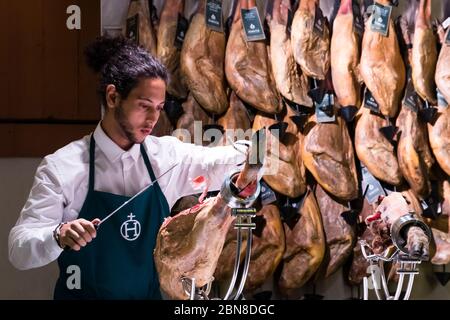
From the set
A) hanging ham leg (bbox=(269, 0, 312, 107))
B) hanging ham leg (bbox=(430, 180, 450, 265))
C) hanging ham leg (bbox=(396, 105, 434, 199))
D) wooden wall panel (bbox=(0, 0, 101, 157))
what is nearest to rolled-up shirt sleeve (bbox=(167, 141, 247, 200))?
wooden wall panel (bbox=(0, 0, 101, 157))

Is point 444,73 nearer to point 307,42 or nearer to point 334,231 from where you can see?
point 307,42

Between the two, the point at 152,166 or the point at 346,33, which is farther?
the point at 346,33

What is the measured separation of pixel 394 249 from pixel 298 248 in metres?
0.39

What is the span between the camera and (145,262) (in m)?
1.76

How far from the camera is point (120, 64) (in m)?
1.70

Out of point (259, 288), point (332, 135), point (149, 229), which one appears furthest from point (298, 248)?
point (149, 229)

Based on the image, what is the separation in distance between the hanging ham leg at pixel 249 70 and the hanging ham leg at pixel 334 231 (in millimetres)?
275

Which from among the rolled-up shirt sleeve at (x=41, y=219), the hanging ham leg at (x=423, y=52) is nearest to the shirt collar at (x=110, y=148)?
the rolled-up shirt sleeve at (x=41, y=219)

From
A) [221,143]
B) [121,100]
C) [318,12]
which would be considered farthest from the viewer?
[318,12]

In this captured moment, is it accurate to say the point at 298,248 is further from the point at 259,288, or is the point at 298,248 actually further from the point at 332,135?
the point at 332,135

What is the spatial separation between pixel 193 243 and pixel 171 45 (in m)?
0.53

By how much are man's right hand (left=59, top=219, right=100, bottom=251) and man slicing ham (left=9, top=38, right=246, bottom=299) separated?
54 mm

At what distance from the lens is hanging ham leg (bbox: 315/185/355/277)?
213 cm

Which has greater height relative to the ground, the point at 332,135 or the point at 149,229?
the point at 332,135
